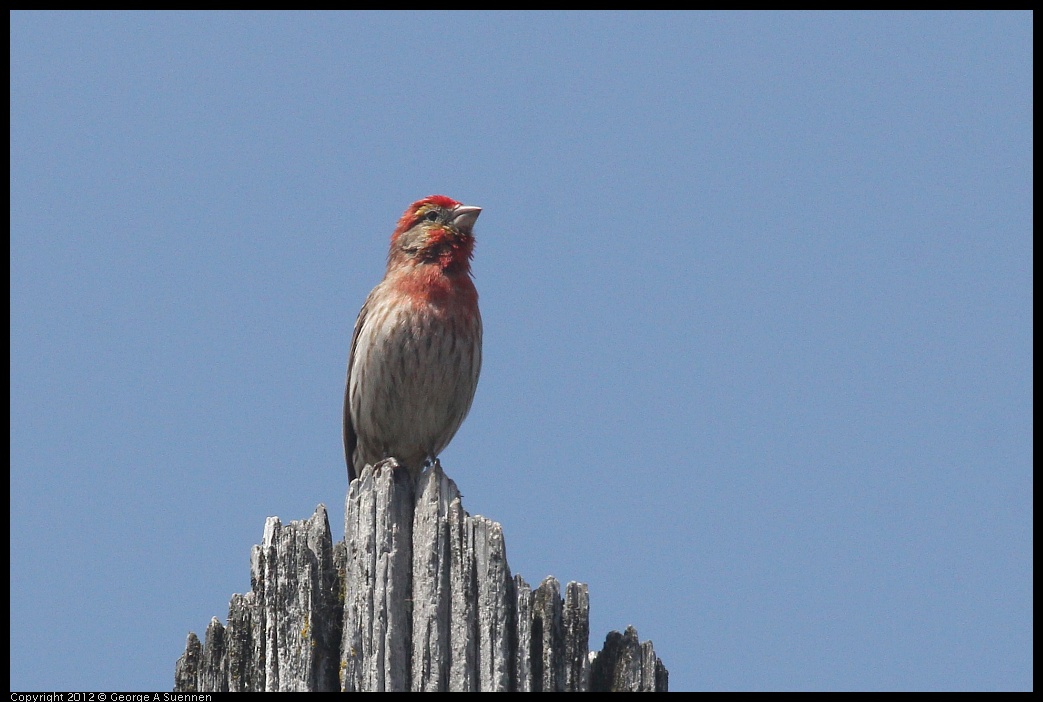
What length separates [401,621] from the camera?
20.5 ft

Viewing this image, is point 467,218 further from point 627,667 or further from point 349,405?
point 627,667

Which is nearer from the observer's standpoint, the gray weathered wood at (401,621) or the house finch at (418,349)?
the gray weathered wood at (401,621)

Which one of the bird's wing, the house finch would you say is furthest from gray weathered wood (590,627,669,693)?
the bird's wing

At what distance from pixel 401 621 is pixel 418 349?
3886mm

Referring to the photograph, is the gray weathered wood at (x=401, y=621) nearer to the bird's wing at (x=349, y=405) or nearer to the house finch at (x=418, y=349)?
the house finch at (x=418, y=349)

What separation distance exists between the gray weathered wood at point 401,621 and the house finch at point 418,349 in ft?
10.5

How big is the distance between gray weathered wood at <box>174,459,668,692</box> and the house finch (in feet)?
10.5

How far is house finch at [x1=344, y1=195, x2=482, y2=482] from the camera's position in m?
9.90

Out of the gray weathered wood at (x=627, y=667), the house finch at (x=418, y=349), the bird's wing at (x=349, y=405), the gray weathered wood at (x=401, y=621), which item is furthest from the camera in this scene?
the bird's wing at (x=349, y=405)

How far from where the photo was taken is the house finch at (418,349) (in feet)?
32.5

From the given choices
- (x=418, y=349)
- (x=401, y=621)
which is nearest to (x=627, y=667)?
(x=401, y=621)

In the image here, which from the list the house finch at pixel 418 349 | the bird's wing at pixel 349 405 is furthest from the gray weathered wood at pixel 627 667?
the bird's wing at pixel 349 405
